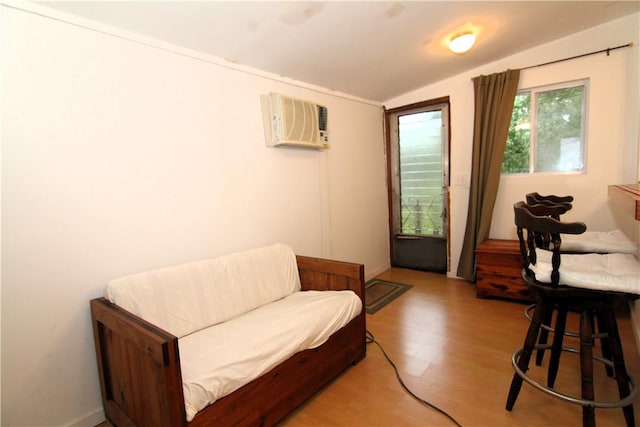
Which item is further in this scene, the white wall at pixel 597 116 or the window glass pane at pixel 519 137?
the window glass pane at pixel 519 137

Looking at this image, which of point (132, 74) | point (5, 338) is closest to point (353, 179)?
point (132, 74)

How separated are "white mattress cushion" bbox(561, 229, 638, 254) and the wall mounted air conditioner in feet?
6.52

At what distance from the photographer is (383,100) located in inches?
161

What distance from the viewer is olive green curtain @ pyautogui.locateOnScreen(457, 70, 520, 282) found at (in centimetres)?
326

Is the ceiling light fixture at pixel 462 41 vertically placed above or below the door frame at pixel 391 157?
above

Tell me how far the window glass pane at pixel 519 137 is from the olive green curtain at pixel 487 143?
17cm

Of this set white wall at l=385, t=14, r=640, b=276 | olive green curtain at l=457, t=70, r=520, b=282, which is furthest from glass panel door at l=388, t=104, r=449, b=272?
white wall at l=385, t=14, r=640, b=276

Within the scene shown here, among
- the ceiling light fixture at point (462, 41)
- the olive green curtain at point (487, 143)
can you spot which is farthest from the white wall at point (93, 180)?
the olive green curtain at point (487, 143)

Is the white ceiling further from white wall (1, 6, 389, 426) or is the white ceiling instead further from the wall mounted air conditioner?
the wall mounted air conditioner

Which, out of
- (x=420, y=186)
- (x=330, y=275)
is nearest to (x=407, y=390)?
(x=330, y=275)

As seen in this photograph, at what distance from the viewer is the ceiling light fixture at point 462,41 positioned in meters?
2.55

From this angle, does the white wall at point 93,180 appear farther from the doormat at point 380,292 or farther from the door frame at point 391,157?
the door frame at point 391,157

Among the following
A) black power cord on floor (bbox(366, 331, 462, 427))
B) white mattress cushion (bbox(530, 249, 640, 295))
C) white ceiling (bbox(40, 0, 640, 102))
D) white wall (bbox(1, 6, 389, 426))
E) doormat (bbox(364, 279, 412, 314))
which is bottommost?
black power cord on floor (bbox(366, 331, 462, 427))

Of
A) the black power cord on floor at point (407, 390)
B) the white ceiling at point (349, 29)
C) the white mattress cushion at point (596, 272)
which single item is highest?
the white ceiling at point (349, 29)
